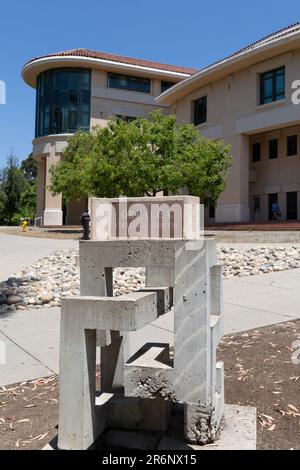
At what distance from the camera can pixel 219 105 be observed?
35500mm

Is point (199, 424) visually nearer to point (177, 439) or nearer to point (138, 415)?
point (177, 439)

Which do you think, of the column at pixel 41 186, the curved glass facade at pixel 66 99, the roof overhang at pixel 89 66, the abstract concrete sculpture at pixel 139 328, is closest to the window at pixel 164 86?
the roof overhang at pixel 89 66

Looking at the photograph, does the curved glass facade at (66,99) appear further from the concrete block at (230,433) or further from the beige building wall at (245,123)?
the concrete block at (230,433)

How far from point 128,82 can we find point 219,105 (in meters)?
16.0

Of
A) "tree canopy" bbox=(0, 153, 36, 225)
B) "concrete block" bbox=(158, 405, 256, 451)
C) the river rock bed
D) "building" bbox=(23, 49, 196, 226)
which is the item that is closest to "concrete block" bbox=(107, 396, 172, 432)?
"concrete block" bbox=(158, 405, 256, 451)

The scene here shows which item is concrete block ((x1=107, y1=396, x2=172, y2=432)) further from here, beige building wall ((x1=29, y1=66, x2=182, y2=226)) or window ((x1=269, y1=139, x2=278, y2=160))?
beige building wall ((x1=29, y1=66, x2=182, y2=226))

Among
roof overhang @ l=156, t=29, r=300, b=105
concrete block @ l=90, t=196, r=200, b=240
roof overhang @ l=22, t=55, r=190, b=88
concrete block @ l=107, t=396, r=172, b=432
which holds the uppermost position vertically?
roof overhang @ l=22, t=55, r=190, b=88

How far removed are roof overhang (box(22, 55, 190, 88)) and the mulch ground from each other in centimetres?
4447

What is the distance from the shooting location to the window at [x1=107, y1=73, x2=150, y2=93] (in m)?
47.2

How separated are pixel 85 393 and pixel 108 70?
47600 millimetres

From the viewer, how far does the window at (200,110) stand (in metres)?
37.5
